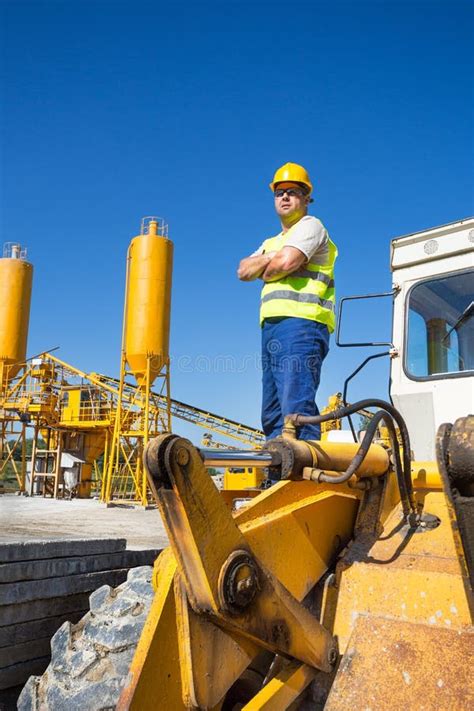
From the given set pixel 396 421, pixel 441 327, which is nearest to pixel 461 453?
pixel 396 421

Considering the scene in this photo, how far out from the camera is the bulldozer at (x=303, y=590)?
5.55ft

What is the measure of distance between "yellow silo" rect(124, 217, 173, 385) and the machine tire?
1898cm

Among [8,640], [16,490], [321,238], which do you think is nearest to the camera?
[8,640]

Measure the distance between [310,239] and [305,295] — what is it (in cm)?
32

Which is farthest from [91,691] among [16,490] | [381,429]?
[16,490]

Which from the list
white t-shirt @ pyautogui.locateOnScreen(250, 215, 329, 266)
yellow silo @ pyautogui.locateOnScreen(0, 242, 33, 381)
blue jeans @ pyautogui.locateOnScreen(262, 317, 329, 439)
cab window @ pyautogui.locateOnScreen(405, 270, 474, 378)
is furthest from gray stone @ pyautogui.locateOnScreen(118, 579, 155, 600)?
yellow silo @ pyautogui.locateOnScreen(0, 242, 33, 381)

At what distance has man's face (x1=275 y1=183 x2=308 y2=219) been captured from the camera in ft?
12.4

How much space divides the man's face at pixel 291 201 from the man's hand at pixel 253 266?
0.33 m

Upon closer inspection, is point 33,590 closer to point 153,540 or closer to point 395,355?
point 153,540

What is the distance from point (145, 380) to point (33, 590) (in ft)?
61.7

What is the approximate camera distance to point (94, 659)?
251 centimetres

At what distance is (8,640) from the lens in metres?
2.99

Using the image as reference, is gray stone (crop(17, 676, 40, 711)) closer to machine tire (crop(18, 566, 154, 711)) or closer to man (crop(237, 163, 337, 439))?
machine tire (crop(18, 566, 154, 711))

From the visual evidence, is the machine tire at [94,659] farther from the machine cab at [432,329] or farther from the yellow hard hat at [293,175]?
the yellow hard hat at [293,175]
